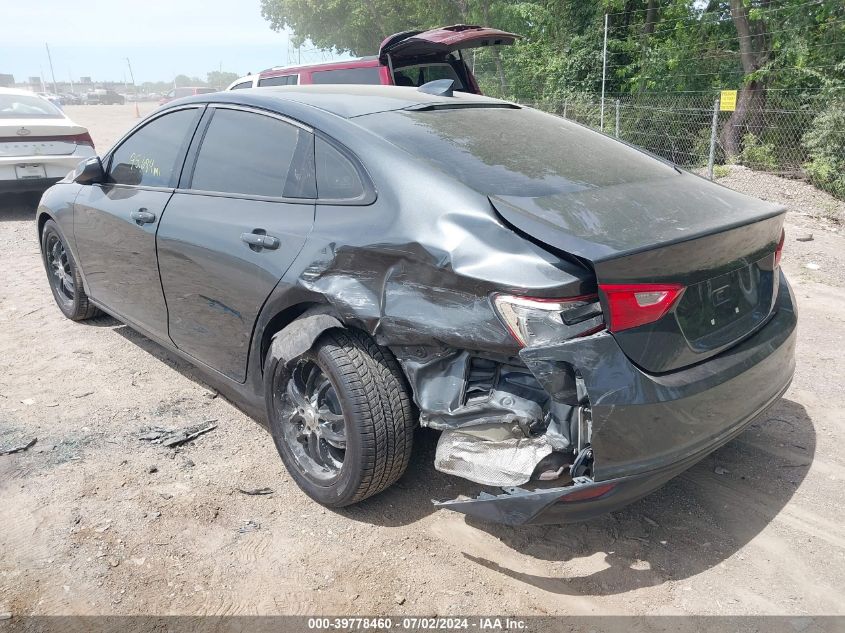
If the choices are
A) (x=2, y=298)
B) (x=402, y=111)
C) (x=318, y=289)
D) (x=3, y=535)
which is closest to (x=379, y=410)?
(x=318, y=289)

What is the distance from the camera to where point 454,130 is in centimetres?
312

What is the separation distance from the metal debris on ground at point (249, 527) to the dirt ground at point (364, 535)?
4 centimetres

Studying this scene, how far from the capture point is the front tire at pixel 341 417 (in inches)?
108

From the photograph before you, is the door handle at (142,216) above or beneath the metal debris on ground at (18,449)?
above

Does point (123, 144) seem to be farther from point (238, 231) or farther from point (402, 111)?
point (402, 111)

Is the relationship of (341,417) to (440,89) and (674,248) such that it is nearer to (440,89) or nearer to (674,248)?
(674,248)

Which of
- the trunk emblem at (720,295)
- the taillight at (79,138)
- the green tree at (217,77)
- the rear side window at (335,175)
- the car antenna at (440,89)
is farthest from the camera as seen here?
the green tree at (217,77)

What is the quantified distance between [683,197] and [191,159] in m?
2.48

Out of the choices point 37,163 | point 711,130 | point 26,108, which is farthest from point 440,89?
point 711,130

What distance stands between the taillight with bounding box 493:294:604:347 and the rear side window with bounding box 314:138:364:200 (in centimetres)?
92

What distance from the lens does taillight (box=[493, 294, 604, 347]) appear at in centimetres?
225

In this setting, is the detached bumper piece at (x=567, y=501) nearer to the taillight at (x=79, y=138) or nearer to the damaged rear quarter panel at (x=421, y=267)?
the damaged rear quarter panel at (x=421, y=267)

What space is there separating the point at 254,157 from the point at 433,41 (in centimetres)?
567

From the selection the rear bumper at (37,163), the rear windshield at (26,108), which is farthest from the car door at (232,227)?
the rear windshield at (26,108)
